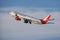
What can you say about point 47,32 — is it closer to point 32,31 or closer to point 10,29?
point 32,31

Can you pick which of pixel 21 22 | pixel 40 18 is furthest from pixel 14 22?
pixel 40 18

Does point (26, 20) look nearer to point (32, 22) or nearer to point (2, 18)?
point (32, 22)

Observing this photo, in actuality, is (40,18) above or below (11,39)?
above

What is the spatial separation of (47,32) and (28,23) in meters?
0.38

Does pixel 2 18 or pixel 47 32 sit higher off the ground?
pixel 2 18

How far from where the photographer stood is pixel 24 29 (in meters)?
4.65

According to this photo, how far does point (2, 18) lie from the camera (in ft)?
15.3

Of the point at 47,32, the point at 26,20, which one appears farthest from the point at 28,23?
the point at 47,32

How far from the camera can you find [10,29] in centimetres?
466

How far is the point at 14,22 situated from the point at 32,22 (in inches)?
12.8

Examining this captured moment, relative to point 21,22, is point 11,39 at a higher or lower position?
lower

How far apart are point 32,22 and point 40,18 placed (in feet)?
0.53

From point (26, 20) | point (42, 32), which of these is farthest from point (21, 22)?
point (42, 32)

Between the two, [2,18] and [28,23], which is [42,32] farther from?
[2,18]
